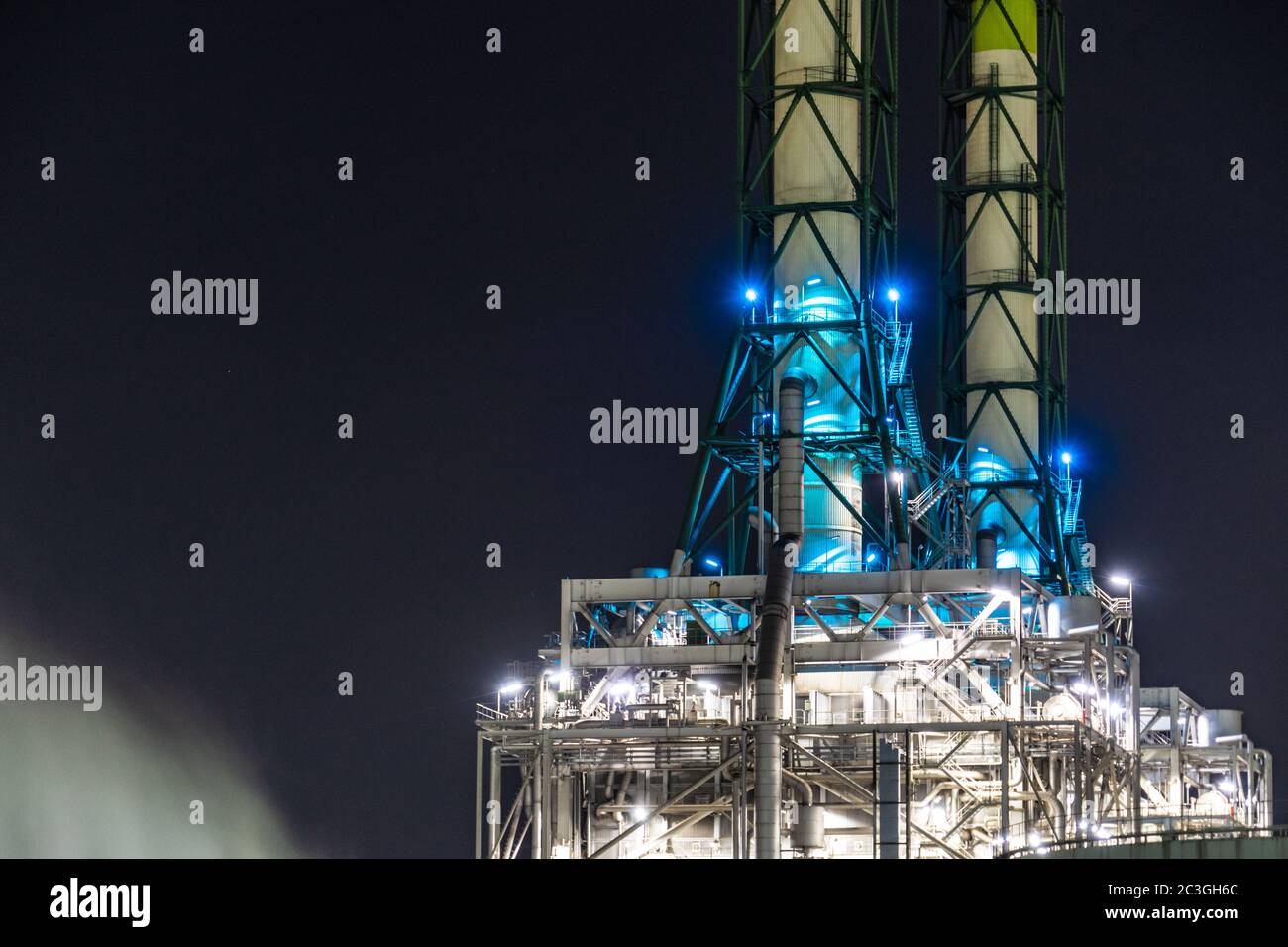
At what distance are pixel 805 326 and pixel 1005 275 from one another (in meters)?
24.9

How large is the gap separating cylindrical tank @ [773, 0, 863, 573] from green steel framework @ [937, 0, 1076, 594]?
1812 centimetres

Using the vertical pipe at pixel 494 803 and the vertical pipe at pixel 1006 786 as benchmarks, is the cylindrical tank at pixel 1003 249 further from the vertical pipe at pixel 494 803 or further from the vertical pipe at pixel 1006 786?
the vertical pipe at pixel 494 803

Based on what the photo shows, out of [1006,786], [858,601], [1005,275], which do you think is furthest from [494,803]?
[1005,275]

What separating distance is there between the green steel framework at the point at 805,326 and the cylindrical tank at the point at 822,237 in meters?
0.28

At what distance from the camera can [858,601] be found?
77625mm

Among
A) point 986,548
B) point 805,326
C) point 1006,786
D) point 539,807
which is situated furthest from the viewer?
point 986,548

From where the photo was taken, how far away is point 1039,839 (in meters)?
68.4

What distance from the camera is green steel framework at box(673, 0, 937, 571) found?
271ft

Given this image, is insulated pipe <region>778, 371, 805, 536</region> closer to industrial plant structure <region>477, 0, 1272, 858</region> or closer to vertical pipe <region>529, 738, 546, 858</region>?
industrial plant structure <region>477, 0, 1272, 858</region>

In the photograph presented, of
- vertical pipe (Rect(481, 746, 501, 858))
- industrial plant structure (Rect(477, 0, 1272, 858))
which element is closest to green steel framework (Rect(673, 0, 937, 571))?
industrial plant structure (Rect(477, 0, 1272, 858))

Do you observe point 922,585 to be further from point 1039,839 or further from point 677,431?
point 677,431

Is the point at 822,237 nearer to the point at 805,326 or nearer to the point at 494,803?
the point at 805,326

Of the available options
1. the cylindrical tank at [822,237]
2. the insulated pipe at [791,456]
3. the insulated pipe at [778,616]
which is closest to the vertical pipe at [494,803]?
the insulated pipe at [778,616]
